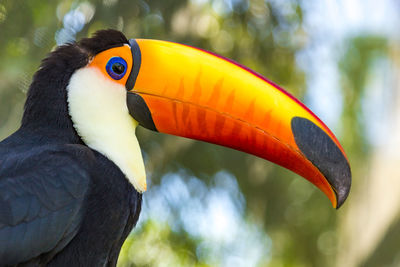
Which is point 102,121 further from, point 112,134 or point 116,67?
point 116,67

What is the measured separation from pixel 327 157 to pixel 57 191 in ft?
3.66

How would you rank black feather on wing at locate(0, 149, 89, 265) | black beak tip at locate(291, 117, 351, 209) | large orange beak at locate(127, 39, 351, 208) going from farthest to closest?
large orange beak at locate(127, 39, 351, 208), black beak tip at locate(291, 117, 351, 209), black feather on wing at locate(0, 149, 89, 265)

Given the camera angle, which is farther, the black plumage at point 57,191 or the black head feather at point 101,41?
the black head feather at point 101,41

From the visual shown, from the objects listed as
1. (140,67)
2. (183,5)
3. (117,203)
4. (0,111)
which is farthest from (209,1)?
(117,203)

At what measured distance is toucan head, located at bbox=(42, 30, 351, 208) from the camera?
9.27 feet

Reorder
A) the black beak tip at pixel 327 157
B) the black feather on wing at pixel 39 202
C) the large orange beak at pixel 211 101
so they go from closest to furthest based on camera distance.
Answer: the black feather on wing at pixel 39 202 < the black beak tip at pixel 327 157 < the large orange beak at pixel 211 101

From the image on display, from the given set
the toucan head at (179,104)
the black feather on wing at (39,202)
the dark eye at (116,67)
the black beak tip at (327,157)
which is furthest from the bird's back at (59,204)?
the black beak tip at (327,157)

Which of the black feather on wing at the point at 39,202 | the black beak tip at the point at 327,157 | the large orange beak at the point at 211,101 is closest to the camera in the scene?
the black feather on wing at the point at 39,202

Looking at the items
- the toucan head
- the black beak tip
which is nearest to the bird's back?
the toucan head

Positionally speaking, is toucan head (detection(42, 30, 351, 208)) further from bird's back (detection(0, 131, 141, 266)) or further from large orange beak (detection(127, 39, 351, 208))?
bird's back (detection(0, 131, 141, 266))

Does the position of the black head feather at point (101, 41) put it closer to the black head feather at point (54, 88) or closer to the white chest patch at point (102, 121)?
the black head feather at point (54, 88)

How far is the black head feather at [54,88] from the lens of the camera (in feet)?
9.21

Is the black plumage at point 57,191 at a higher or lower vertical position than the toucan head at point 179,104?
lower

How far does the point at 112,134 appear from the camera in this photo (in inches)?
112
